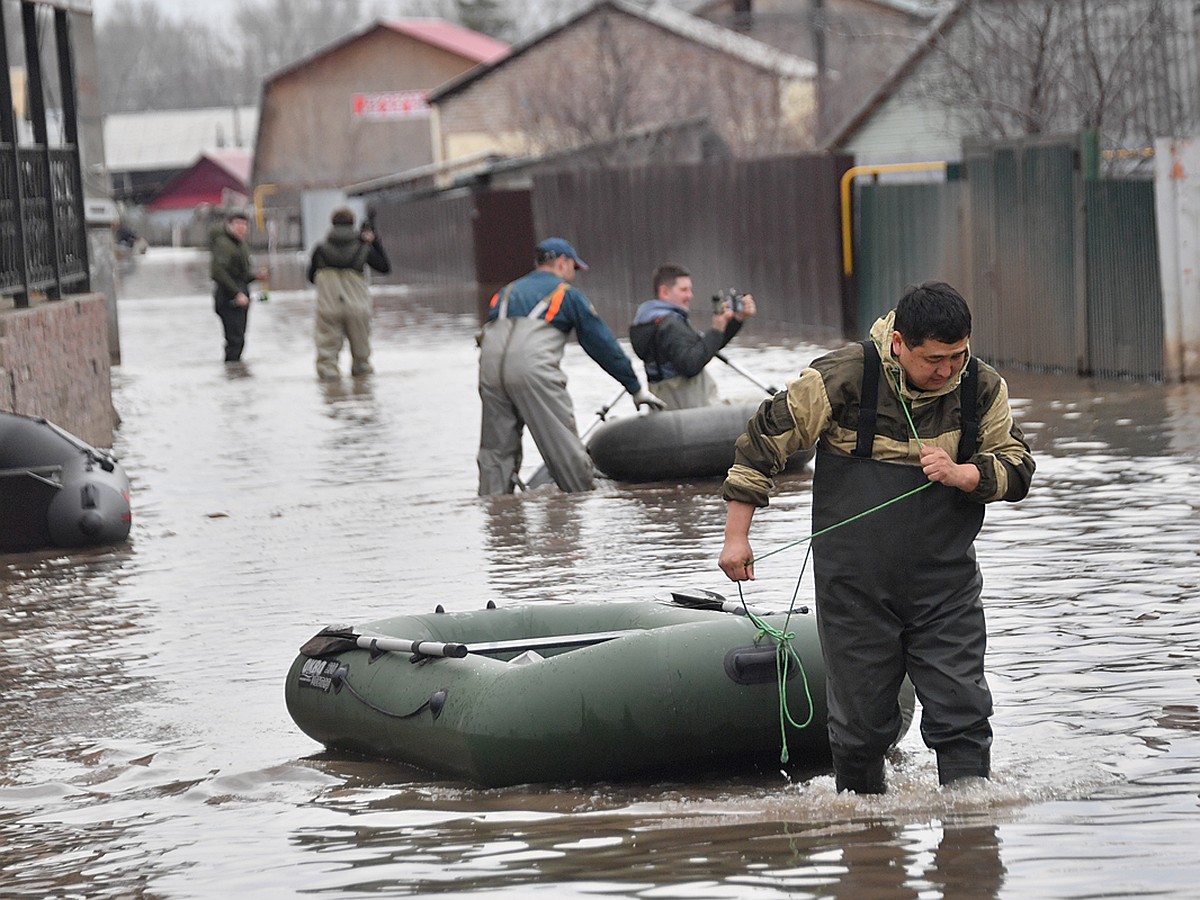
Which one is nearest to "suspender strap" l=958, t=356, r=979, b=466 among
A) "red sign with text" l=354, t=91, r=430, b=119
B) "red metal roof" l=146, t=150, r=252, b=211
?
"red sign with text" l=354, t=91, r=430, b=119

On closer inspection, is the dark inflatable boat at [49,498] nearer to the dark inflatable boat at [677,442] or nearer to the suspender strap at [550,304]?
the suspender strap at [550,304]

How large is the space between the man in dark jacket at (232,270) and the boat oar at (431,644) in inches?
681

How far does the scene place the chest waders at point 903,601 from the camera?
5.69 metres

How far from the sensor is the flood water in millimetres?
5316

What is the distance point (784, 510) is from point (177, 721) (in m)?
5.07

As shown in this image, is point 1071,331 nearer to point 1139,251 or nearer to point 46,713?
point 1139,251

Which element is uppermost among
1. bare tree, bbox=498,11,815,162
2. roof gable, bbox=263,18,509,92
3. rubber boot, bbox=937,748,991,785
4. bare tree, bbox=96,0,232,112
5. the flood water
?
bare tree, bbox=96,0,232,112

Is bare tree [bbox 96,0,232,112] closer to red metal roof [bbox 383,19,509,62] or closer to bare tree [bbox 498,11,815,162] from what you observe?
red metal roof [bbox 383,19,509,62]

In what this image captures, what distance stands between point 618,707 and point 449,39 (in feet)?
260

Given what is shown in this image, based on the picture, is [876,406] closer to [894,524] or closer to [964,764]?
[894,524]

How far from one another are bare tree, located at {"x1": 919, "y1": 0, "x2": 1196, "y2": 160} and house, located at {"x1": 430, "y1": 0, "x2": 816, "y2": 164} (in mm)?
16392

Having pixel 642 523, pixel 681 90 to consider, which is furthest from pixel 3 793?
pixel 681 90

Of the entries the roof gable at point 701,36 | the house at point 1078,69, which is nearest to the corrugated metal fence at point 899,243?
the house at point 1078,69

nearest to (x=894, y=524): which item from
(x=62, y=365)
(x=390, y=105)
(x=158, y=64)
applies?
(x=62, y=365)
